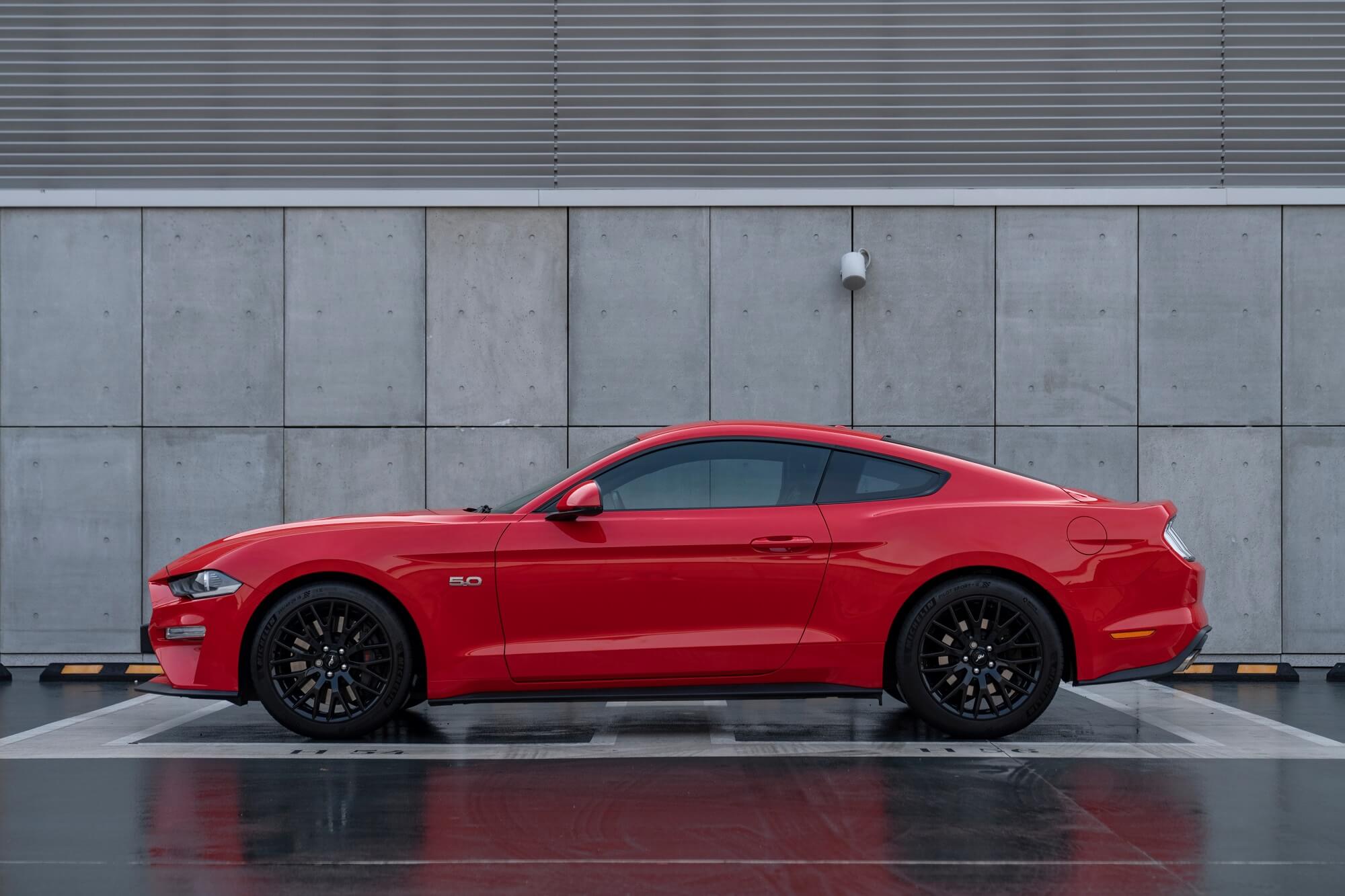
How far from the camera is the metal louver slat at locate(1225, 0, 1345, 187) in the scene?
34.2 feet

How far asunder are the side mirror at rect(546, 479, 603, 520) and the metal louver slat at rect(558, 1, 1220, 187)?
490 centimetres

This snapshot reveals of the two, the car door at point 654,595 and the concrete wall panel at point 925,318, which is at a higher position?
the concrete wall panel at point 925,318

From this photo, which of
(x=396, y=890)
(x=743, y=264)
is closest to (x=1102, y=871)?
(x=396, y=890)

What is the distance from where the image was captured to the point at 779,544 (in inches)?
245

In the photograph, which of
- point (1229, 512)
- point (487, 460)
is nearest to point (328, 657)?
point (487, 460)

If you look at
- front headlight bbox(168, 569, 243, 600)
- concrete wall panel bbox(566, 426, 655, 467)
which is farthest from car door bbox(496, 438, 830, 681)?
concrete wall panel bbox(566, 426, 655, 467)

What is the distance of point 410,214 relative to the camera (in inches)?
411

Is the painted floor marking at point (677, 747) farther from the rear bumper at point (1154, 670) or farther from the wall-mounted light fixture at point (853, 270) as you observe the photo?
the wall-mounted light fixture at point (853, 270)

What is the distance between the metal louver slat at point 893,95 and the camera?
34.4 feet

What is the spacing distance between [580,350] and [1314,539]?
602 centimetres

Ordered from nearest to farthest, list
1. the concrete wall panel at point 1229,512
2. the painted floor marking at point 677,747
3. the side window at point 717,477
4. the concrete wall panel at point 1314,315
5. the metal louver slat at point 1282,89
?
the painted floor marking at point 677,747, the side window at point 717,477, the concrete wall panel at point 1229,512, the concrete wall panel at point 1314,315, the metal louver slat at point 1282,89

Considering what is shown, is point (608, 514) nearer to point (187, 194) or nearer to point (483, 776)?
point (483, 776)

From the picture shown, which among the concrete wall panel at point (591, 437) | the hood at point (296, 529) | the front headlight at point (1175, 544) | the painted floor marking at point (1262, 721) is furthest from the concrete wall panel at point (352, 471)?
the front headlight at point (1175, 544)

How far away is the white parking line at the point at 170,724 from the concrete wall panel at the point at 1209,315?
7247 millimetres
